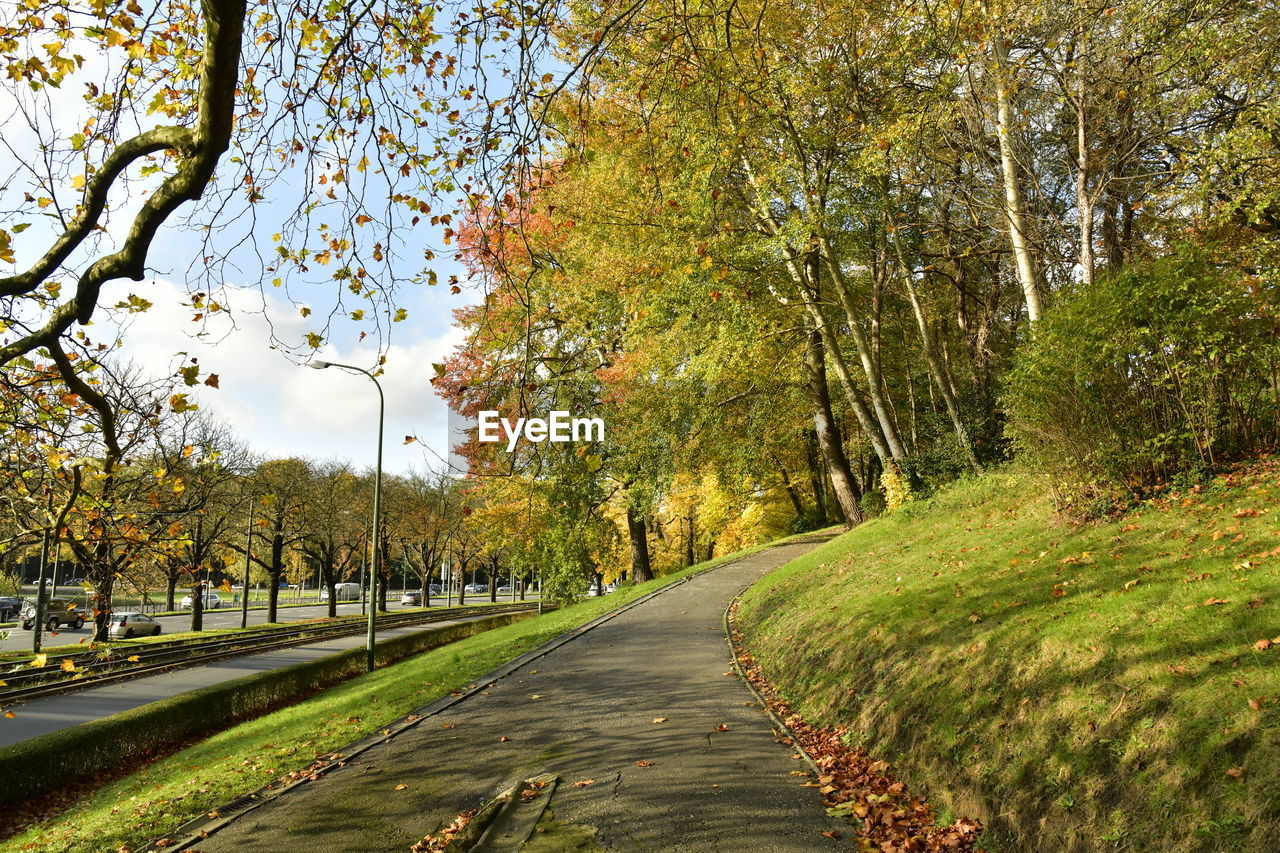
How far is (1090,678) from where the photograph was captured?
4844mm

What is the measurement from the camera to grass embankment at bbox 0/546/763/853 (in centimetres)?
767

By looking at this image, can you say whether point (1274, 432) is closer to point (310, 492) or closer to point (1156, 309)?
point (1156, 309)

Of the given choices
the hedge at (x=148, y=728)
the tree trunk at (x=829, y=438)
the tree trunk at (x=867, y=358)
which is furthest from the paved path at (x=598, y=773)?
the tree trunk at (x=829, y=438)

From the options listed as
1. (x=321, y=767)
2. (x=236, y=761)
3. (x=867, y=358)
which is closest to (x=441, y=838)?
(x=321, y=767)

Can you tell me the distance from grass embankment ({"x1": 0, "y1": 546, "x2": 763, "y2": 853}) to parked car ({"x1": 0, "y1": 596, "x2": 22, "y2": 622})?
39.3 m

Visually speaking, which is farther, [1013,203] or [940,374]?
[940,374]

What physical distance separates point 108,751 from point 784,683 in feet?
38.6

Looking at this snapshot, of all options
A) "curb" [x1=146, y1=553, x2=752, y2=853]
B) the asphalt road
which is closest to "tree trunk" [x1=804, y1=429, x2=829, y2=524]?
"curb" [x1=146, y1=553, x2=752, y2=853]

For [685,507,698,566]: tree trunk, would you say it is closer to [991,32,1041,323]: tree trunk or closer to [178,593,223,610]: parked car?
[991,32,1041,323]: tree trunk

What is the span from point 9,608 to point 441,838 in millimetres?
50929

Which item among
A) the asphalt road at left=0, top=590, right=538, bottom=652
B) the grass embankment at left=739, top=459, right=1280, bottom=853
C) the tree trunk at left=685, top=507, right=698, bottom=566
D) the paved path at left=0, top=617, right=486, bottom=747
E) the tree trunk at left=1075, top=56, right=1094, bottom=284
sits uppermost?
the tree trunk at left=1075, top=56, right=1094, bottom=284

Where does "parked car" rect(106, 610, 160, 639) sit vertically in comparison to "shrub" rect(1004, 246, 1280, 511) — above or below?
below

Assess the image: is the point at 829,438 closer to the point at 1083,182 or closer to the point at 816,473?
the point at 1083,182

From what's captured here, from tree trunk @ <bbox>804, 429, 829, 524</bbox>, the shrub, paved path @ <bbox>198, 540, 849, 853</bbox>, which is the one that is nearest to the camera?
paved path @ <bbox>198, 540, 849, 853</bbox>
